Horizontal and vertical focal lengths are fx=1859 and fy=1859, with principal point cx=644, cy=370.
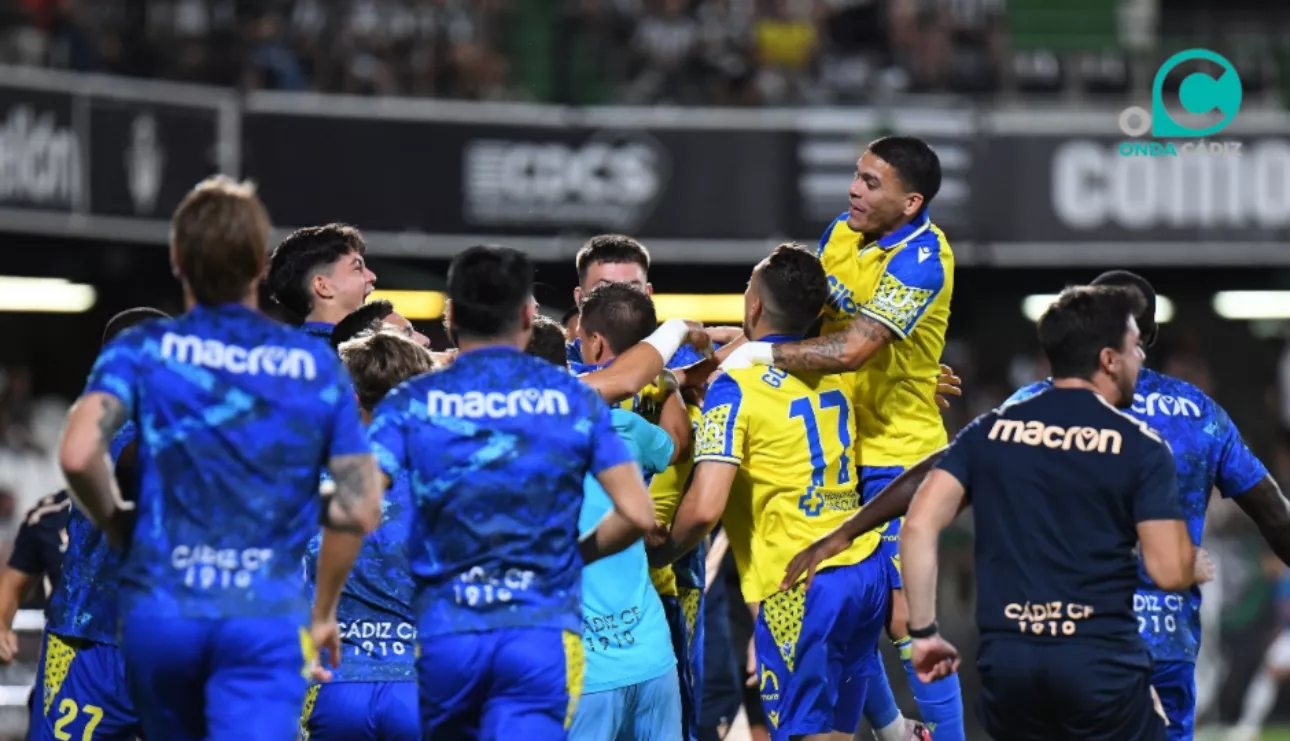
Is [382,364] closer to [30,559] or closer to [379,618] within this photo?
[379,618]

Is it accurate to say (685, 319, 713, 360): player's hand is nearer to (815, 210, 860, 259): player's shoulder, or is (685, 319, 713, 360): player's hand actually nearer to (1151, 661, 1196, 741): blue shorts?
(815, 210, 860, 259): player's shoulder

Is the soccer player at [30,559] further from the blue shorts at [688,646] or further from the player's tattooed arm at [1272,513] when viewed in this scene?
the player's tattooed arm at [1272,513]

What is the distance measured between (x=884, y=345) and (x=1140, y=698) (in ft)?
8.19

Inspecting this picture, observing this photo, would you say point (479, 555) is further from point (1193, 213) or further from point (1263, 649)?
point (1193, 213)

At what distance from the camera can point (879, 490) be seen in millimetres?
7883

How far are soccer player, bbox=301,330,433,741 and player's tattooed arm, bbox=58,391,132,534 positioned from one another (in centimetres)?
140

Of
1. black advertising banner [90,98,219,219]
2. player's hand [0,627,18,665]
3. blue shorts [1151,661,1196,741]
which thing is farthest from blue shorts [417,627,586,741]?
black advertising banner [90,98,219,219]

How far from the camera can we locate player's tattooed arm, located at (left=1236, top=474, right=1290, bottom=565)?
6.73 m

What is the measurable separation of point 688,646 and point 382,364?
7.36 ft

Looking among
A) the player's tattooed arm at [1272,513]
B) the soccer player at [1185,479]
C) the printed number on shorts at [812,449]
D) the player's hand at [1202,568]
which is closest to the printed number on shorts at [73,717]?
the printed number on shorts at [812,449]

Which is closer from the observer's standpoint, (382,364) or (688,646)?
(382,364)

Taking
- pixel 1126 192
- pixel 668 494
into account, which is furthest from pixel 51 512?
pixel 1126 192

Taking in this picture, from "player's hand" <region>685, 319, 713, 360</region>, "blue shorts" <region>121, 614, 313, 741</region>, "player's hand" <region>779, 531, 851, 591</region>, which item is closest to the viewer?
"blue shorts" <region>121, 614, 313, 741</region>

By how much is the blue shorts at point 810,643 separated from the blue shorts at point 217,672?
2.67 metres
